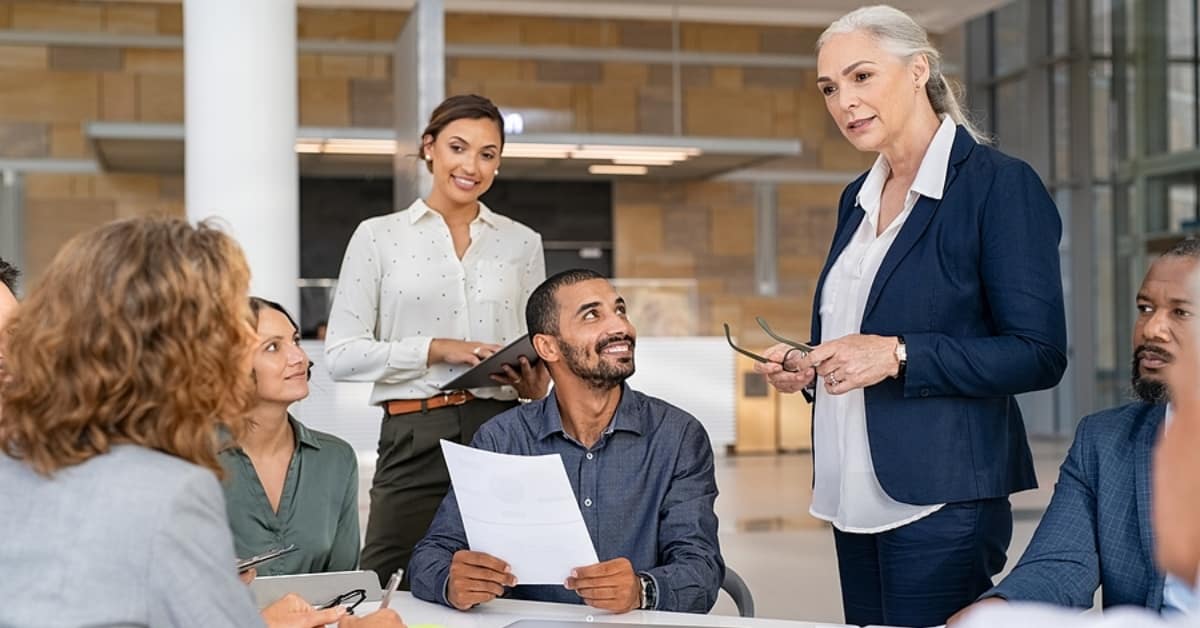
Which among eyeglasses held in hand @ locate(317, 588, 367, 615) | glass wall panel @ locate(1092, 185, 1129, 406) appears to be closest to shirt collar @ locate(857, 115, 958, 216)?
eyeglasses held in hand @ locate(317, 588, 367, 615)

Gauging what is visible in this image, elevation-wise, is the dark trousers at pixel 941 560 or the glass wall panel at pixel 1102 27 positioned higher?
the glass wall panel at pixel 1102 27

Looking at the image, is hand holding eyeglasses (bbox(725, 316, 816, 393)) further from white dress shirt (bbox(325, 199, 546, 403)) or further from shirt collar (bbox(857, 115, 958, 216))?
white dress shirt (bbox(325, 199, 546, 403))

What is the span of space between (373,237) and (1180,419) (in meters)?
2.23

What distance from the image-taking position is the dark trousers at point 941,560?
233cm

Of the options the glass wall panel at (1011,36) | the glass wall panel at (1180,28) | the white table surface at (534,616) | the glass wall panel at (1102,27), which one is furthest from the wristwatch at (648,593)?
the glass wall panel at (1011,36)

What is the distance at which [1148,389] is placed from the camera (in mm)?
2186

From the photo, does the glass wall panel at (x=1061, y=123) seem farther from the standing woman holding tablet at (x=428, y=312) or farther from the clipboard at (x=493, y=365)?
the clipboard at (x=493, y=365)

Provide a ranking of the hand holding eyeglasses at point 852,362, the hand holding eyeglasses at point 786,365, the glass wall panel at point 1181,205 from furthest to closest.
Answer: the glass wall panel at point 1181,205 < the hand holding eyeglasses at point 786,365 < the hand holding eyeglasses at point 852,362

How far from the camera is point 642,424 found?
2748mm

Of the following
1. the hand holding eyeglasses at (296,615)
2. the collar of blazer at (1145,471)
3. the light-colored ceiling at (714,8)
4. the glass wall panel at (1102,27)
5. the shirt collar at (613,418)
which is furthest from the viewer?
the glass wall panel at (1102,27)

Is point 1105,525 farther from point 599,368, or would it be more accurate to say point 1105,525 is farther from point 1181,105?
point 1181,105

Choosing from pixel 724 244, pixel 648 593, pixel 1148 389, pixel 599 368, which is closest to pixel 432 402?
pixel 599 368

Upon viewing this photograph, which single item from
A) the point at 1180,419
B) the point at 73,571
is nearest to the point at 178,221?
the point at 73,571

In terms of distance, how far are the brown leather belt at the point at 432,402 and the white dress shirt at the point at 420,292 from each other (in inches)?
0.8
